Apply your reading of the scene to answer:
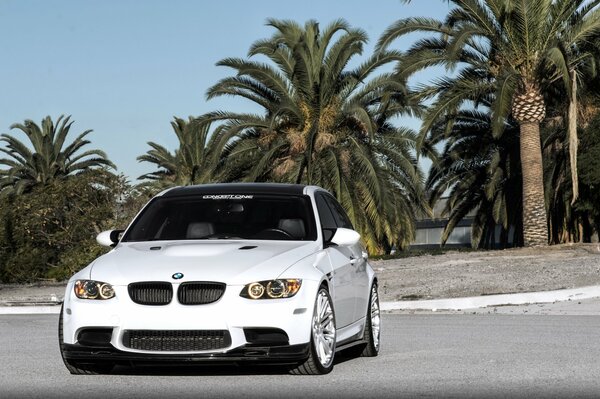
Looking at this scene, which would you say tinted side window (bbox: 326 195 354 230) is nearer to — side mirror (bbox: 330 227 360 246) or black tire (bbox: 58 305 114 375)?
side mirror (bbox: 330 227 360 246)

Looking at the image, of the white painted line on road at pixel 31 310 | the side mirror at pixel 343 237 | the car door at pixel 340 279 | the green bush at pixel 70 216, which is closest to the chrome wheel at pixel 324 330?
the car door at pixel 340 279

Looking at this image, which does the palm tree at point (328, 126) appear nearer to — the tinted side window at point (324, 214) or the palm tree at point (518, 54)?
the palm tree at point (518, 54)

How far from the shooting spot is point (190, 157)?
183 ft

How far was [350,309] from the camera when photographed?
10.8 m

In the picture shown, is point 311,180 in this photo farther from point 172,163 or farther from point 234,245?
point 234,245

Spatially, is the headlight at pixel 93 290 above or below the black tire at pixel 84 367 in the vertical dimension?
above

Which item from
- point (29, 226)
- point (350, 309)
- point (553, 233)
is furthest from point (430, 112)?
point (350, 309)

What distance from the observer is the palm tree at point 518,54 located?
3612 centimetres

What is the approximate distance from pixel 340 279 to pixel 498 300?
11.6 metres

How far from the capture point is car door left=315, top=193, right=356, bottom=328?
33.5 ft

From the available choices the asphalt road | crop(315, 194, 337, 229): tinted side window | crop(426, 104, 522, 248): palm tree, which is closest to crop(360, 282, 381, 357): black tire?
the asphalt road

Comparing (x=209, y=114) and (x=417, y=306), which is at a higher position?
(x=209, y=114)

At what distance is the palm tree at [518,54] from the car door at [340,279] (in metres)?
24.9

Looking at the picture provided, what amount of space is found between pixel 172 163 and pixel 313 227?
51.5 m
